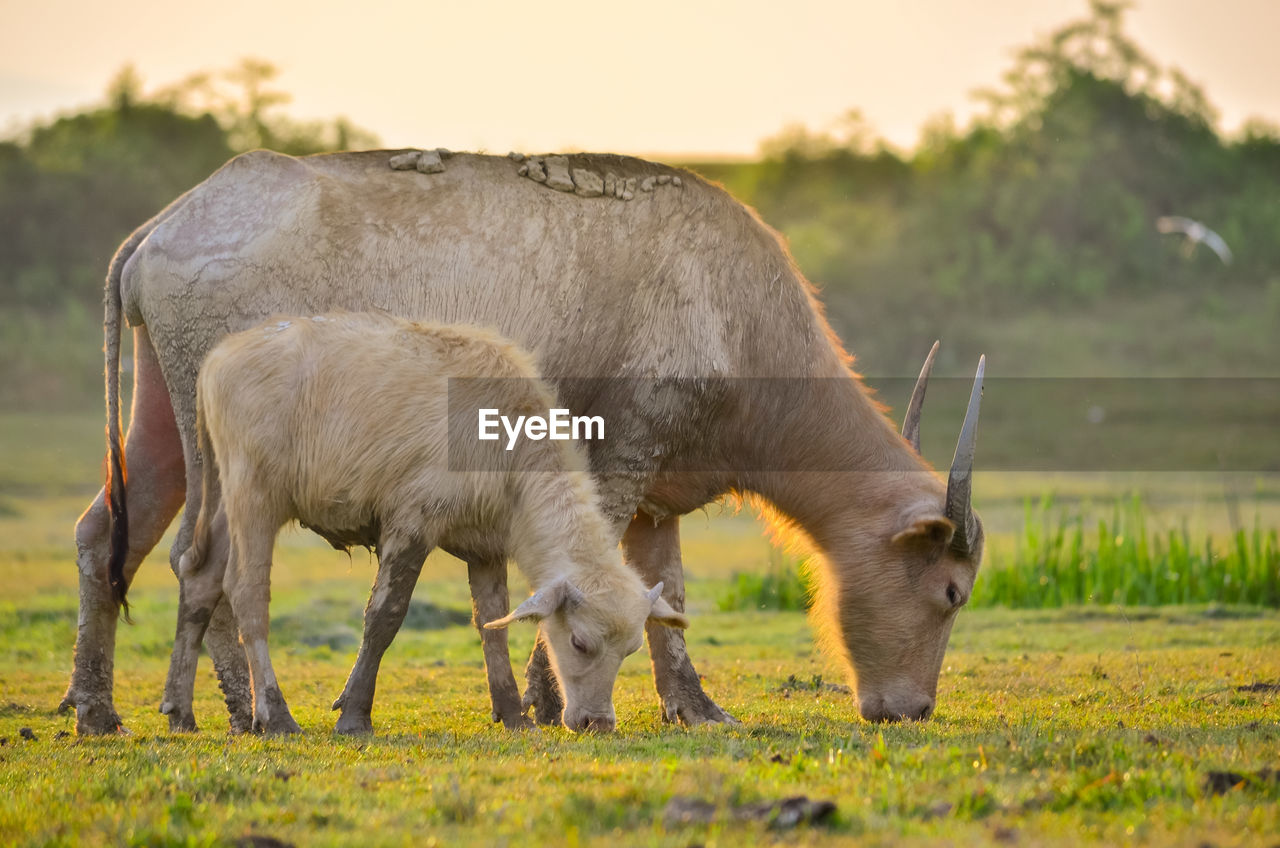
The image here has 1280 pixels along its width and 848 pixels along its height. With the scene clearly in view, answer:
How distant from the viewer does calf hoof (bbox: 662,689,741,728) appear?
798 cm

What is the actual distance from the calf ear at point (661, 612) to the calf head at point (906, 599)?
4.15ft

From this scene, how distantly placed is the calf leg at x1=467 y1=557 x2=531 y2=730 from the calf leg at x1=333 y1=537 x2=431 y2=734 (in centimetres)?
61

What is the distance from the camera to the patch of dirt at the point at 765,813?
4.55 meters

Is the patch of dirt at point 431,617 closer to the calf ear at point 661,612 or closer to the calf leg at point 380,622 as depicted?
the calf leg at point 380,622

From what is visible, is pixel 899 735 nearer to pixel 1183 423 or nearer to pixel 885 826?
pixel 885 826

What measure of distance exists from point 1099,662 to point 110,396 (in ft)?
22.5

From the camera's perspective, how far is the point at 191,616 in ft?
25.3

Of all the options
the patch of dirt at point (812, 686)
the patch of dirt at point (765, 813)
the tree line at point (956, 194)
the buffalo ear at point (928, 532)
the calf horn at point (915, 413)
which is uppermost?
the tree line at point (956, 194)

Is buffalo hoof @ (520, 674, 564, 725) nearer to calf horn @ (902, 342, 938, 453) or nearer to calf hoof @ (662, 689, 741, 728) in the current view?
calf hoof @ (662, 689, 741, 728)

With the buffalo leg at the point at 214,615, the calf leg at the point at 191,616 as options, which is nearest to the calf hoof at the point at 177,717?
the calf leg at the point at 191,616

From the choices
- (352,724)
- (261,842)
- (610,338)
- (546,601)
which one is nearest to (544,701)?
(352,724)

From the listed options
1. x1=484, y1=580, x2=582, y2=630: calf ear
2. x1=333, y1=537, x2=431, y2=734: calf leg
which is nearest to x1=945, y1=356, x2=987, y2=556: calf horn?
x1=484, y1=580, x2=582, y2=630: calf ear

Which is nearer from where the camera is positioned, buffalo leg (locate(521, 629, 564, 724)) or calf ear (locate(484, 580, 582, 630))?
calf ear (locate(484, 580, 582, 630))

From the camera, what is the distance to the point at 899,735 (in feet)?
21.6
